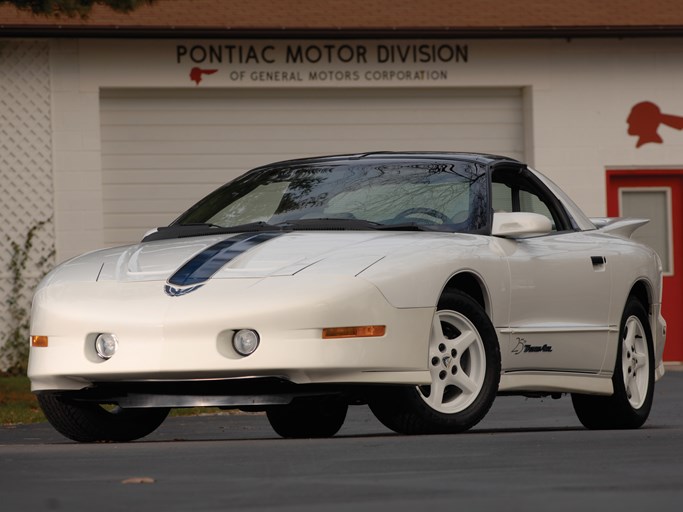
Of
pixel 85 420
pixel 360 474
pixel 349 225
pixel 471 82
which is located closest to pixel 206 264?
pixel 349 225

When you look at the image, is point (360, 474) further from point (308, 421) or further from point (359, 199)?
point (308, 421)

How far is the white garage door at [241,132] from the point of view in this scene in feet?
61.0

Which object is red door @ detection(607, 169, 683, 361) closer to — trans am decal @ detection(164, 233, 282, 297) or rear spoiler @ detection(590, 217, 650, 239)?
rear spoiler @ detection(590, 217, 650, 239)

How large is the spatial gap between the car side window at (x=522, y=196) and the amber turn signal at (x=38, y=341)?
101 inches

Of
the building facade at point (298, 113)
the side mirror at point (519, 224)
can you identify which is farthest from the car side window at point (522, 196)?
the building facade at point (298, 113)

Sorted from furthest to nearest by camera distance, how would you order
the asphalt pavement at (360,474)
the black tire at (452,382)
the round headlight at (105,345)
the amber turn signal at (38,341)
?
the amber turn signal at (38,341) → the black tire at (452,382) → the round headlight at (105,345) → the asphalt pavement at (360,474)

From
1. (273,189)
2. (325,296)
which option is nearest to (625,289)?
(273,189)

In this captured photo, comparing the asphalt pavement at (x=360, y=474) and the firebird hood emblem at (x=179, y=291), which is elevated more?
the firebird hood emblem at (x=179, y=291)

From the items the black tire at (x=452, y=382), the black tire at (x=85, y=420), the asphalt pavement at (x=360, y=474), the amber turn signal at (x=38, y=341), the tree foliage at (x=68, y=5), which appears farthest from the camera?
the tree foliage at (x=68, y=5)

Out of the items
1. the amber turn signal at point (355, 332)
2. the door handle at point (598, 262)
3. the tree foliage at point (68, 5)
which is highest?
the tree foliage at point (68, 5)

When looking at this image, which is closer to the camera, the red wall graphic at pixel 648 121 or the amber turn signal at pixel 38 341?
the amber turn signal at pixel 38 341

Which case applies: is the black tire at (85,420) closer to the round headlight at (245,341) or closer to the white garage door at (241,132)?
the round headlight at (245,341)

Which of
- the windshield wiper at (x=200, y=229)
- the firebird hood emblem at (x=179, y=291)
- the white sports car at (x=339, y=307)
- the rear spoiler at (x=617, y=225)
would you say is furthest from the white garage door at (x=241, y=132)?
the firebird hood emblem at (x=179, y=291)

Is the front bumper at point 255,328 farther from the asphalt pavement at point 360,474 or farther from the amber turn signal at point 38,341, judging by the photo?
the asphalt pavement at point 360,474
